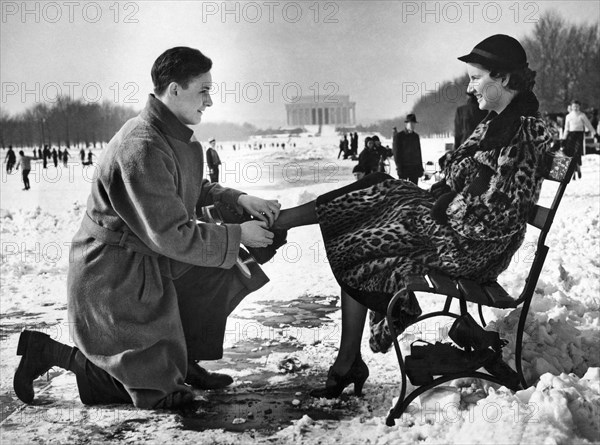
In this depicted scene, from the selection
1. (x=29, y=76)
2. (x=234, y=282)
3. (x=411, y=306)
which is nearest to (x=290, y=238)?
(x=234, y=282)

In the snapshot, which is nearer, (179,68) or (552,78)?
(179,68)

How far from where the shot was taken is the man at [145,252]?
9.46 feet

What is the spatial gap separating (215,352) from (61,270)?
2.36 metres

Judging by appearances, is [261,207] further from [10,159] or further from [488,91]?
[10,159]

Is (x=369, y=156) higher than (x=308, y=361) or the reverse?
higher

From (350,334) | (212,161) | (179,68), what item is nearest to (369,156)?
(212,161)

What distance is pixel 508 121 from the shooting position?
2.88 meters

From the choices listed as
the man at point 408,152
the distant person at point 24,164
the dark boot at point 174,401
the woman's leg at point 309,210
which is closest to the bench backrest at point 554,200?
the woman's leg at point 309,210

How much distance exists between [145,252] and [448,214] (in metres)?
1.12

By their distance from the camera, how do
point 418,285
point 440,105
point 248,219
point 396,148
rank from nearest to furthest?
point 418,285 → point 248,219 → point 440,105 → point 396,148

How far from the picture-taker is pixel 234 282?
323 centimetres

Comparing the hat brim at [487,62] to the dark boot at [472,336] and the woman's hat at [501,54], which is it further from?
the dark boot at [472,336]

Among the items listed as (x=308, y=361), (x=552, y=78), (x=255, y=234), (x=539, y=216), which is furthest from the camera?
(x=552, y=78)

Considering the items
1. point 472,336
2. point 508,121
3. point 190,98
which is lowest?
point 472,336
